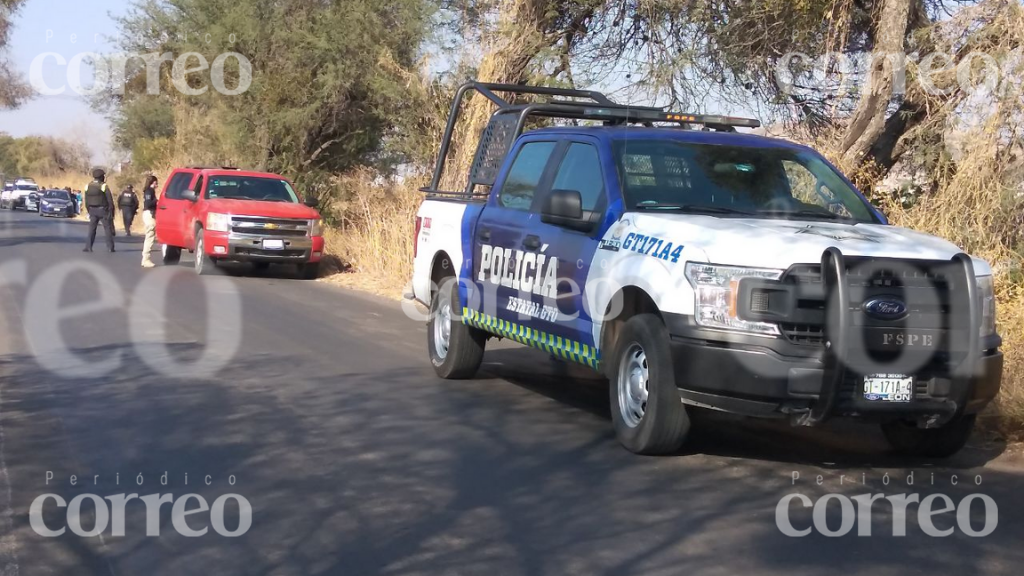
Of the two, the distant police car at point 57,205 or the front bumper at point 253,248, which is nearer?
the front bumper at point 253,248

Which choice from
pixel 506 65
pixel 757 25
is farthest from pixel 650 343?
pixel 506 65

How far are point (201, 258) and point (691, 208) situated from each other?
13.5 meters

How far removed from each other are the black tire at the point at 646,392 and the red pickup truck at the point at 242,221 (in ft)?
42.0

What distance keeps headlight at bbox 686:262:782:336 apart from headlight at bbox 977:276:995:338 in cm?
129

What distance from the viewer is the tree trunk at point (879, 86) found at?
12984 mm

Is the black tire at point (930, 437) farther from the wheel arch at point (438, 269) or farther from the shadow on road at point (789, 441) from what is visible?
the wheel arch at point (438, 269)

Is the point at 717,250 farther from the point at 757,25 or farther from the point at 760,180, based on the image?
the point at 757,25

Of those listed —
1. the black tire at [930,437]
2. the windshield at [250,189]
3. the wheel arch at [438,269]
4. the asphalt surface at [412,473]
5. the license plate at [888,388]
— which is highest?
the windshield at [250,189]

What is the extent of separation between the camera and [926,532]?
557cm

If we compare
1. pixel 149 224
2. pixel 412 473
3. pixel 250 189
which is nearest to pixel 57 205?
pixel 149 224

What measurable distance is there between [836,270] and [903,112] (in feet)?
27.2

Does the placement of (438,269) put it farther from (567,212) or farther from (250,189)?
(250,189)

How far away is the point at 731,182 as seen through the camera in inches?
306

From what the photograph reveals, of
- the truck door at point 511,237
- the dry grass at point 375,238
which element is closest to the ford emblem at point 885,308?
the truck door at point 511,237
